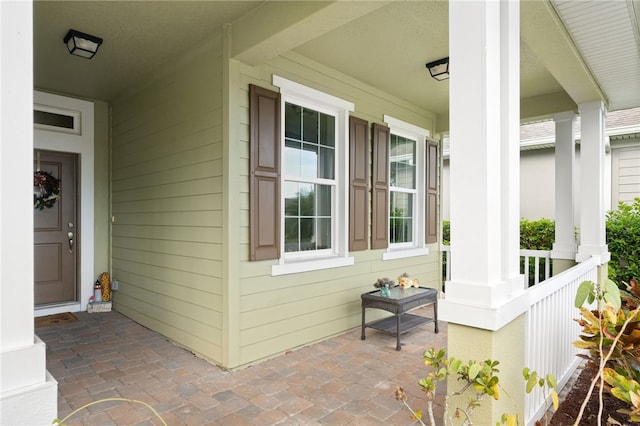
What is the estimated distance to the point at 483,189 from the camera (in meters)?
1.66

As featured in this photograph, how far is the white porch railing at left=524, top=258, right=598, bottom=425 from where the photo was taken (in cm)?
217

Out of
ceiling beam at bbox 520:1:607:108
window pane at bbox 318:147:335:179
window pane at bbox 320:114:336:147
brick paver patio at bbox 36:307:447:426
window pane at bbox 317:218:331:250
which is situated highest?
ceiling beam at bbox 520:1:607:108

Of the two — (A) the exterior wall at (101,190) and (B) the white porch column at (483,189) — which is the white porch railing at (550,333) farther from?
(A) the exterior wall at (101,190)

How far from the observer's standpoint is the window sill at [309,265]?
354 cm

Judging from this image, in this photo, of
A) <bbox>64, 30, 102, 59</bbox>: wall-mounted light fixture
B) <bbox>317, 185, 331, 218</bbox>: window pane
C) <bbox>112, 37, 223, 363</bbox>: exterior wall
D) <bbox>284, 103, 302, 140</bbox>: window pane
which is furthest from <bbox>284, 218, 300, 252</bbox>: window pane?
<bbox>64, 30, 102, 59</bbox>: wall-mounted light fixture

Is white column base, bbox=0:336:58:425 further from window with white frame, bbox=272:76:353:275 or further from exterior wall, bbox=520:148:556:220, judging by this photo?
exterior wall, bbox=520:148:556:220

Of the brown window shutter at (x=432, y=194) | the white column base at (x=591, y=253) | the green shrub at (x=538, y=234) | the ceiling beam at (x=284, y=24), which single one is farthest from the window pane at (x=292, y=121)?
the green shrub at (x=538, y=234)

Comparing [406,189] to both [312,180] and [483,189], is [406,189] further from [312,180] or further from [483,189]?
[483,189]

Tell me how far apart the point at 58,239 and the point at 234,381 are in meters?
3.51

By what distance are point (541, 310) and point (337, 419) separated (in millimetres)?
1456

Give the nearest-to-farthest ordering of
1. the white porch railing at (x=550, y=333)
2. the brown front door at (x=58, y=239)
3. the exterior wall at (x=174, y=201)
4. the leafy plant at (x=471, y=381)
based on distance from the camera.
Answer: the leafy plant at (x=471, y=381) → the white porch railing at (x=550, y=333) → the exterior wall at (x=174, y=201) → the brown front door at (x=58, y=239)

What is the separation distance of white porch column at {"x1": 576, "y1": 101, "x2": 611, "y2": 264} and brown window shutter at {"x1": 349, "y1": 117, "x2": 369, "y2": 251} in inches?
95.0

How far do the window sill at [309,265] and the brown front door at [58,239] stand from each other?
3.24 meters

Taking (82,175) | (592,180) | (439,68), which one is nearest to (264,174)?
(439,68)
